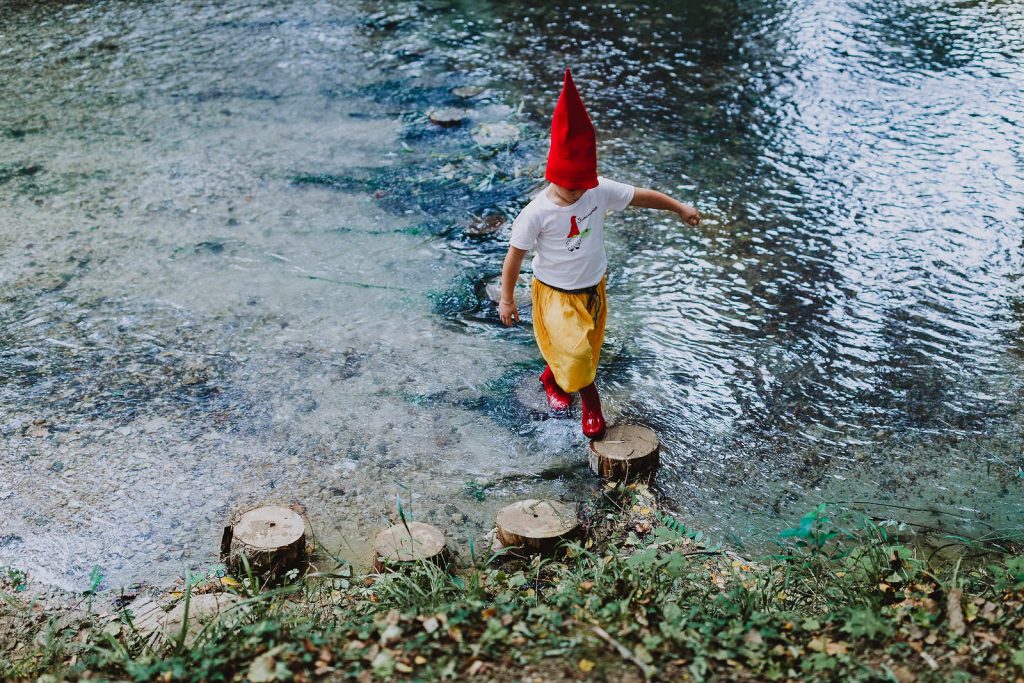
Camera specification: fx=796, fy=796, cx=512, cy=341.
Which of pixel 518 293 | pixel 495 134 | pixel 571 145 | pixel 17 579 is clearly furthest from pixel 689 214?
pixel 495 134

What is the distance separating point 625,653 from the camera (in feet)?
7.99

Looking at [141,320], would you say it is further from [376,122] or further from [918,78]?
[918,78]

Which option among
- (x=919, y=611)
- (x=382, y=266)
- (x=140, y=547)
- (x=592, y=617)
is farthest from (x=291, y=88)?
(x=919, y=611)

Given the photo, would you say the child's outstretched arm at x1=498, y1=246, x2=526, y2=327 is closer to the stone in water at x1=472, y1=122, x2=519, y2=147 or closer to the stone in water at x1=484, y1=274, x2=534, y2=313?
the stone in water at x1=484, y1=274, x2=534, y2=313

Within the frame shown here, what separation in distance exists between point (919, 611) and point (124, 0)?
10754 mm

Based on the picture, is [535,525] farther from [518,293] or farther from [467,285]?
[467,285]

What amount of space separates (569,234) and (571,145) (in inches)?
15.9

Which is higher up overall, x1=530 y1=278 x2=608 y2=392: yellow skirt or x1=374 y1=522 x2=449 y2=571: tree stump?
x1=530 y1=278 x2=608 y2=392: yellow skirt

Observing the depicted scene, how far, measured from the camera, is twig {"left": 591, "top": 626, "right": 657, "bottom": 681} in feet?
7.82

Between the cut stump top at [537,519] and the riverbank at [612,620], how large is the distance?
101mm

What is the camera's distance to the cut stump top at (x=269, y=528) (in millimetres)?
2962

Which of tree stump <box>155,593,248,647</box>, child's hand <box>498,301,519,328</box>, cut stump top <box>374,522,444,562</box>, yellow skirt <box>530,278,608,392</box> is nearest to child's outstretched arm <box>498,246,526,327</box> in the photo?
child's hand <box>498,301,519,328</box>

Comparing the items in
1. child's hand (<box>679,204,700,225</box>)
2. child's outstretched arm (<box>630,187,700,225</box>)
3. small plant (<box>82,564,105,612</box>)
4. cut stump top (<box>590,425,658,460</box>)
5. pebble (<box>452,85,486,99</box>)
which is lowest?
cut stump top (<box>590,425,658,460</box>)

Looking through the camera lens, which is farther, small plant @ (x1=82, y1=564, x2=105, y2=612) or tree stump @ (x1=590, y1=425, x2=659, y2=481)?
tree stump @ (x1=590, y1=425, x2=659, y2=481)
